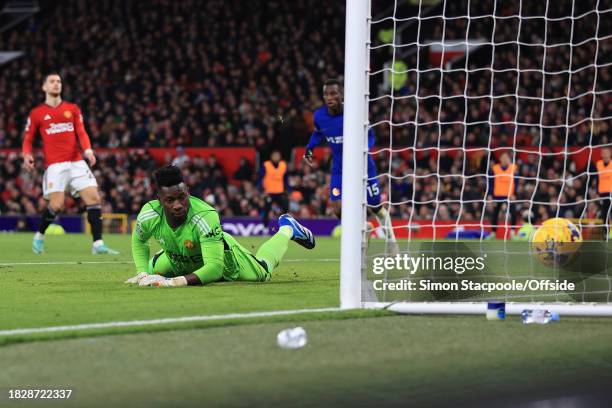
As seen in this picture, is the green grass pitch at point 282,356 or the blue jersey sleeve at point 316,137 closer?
the green grass pitch at point 282,356

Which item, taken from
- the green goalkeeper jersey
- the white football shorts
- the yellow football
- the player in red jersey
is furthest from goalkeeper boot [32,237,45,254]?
the yellow football

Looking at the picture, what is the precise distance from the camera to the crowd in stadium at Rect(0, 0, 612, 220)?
21.7 metres

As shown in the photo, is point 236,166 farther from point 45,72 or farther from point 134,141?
point 45,72

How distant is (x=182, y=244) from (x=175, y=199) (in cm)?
44

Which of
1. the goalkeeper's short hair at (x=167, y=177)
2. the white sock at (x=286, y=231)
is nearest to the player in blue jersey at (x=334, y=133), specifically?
the white sock at (x=286, y=231)

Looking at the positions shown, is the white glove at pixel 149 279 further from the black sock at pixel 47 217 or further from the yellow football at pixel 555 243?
the black sock at pixel 47 217

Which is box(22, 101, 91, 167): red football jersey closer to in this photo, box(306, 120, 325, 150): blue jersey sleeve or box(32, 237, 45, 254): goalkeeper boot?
box(32, 237, 45, 254): goalkeeper boot

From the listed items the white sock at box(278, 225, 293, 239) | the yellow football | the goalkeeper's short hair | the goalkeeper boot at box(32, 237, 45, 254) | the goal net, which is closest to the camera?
the goal net

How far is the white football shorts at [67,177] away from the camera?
12.1 m

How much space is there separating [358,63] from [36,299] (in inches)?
104

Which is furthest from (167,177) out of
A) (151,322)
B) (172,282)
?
(151,322)

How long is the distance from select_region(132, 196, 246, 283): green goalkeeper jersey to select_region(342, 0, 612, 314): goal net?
1135 mm

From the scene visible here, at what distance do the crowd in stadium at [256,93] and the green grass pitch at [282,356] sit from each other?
Answer: 43.1ft

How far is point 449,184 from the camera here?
20750 millimetres
